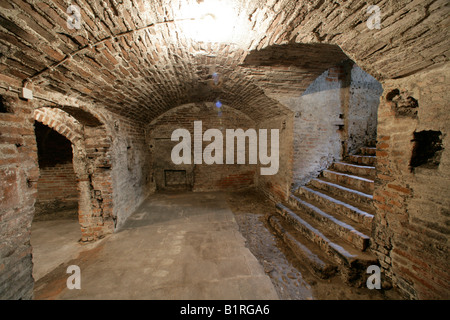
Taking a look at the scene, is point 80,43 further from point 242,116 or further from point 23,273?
→ point 242,116

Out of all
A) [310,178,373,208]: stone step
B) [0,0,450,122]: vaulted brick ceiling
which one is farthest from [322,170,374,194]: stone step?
[0,0,450,122]: vaulted brick ceiling

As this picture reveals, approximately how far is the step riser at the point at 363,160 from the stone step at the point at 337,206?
3.49ft

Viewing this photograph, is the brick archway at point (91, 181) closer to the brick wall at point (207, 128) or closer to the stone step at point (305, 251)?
the brick wall at point (207, 128)

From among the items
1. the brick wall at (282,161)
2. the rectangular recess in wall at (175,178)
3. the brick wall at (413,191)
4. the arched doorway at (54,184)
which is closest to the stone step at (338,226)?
the brick wall at (413,191)

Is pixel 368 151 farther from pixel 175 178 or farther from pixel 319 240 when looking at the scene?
pixel 175 178

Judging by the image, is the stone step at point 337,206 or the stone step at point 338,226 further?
the stone step at point 337,206

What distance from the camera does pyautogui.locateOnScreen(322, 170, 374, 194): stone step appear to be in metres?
2.91

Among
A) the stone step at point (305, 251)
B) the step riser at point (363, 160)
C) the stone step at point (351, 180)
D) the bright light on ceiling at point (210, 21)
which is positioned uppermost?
the bright light on ceiling at point (210, 21)

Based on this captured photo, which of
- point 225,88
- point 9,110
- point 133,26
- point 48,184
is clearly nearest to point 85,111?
point 9,110

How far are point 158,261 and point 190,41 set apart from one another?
2981mm

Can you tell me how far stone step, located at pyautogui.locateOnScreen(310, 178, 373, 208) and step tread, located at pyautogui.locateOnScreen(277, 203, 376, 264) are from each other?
740mm

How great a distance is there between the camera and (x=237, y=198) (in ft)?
17.3

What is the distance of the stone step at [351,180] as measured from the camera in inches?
114

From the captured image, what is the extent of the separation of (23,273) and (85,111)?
2.07 metres
